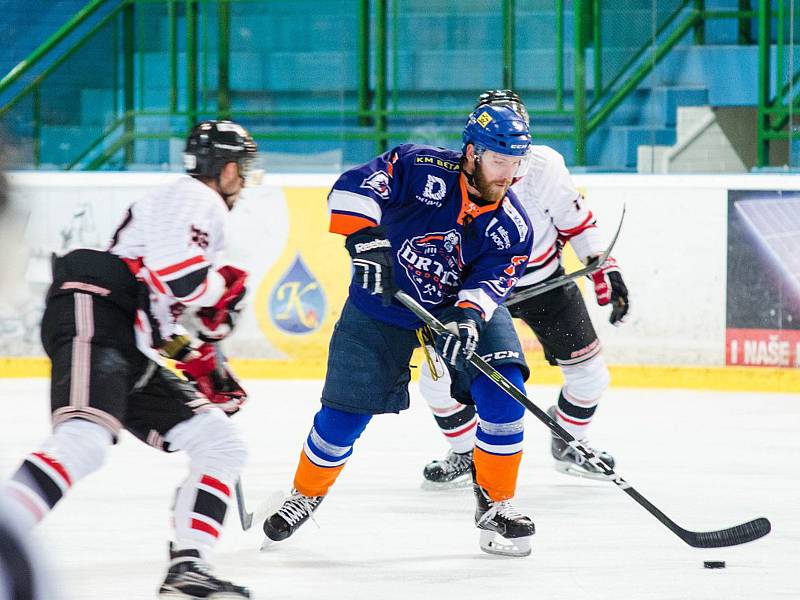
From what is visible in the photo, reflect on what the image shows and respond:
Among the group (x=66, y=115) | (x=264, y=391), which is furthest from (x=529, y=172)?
(x=66, y=115)

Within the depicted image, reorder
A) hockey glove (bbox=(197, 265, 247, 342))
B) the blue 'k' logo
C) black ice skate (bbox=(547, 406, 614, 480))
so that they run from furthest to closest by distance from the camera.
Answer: the blue 'k' logo < black ice skate (bbox=(547, 406, 614, 480)) < hockey glove (bbox=(197, 265, 247, 342))

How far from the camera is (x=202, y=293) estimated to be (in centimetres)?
258

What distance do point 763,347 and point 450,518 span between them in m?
2.77

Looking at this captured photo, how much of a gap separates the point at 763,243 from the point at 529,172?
89.7 inches

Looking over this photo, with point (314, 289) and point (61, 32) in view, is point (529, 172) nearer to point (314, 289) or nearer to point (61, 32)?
point (314, 289)

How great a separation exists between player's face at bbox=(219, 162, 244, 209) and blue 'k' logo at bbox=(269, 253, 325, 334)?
3.31 metres

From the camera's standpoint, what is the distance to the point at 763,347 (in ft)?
19.2

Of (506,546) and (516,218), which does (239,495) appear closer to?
(506,546)

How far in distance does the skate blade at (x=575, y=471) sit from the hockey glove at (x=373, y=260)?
4.44 ft

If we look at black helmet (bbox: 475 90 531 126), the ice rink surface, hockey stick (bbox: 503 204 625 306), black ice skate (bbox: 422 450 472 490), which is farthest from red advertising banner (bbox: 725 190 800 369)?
black helmet (bbox: 475 90 531 126)

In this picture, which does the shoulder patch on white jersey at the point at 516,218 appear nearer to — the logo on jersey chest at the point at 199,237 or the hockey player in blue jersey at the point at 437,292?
the hockey player in blue jersey at the point at 437,292

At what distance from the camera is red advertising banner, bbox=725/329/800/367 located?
5828 mm

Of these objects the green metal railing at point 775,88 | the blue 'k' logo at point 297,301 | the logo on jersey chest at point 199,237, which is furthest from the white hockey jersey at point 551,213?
the green metal railing at point 775,88

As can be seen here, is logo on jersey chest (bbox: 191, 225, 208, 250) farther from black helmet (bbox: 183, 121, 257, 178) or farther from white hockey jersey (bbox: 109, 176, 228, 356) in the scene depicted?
black helmet (bbox: 183, 121, 257, 178)
